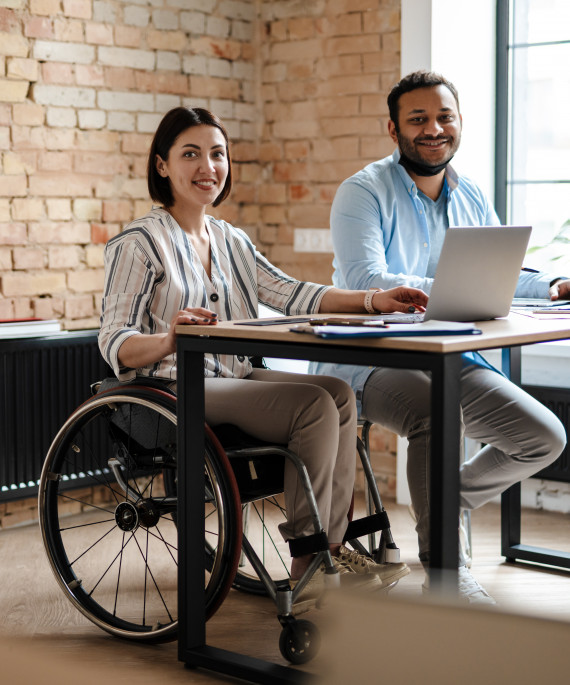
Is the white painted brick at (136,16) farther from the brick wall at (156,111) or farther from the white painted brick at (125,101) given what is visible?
the white painted brick at (125,101)

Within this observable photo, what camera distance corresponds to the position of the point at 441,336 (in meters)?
1.85

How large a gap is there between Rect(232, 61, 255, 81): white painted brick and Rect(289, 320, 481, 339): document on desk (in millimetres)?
2486

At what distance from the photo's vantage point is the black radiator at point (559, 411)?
3.44 meters

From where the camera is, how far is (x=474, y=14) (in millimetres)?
3809

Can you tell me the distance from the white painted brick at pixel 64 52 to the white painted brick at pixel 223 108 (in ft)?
1.96

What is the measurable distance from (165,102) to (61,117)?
0.50m

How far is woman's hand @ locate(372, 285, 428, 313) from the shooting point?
93.3 inches

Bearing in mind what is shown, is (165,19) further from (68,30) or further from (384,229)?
(384,229)

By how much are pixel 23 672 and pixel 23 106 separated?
2.85 m

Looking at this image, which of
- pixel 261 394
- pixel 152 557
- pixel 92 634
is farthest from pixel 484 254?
pixel 152 557

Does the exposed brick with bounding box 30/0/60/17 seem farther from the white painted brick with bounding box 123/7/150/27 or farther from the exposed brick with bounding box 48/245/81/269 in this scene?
the exposed brick with bounding box 48/245/81/269

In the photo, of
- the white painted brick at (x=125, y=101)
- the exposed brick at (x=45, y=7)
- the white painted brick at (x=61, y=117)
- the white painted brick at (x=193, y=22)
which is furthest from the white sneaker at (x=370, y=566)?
the white painted brick at (x=193, y=22)

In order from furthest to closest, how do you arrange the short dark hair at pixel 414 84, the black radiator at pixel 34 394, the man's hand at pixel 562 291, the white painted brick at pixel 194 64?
the white painted brick at pixel 194 64 → the black radiator at pixel 34 394 → the short dark hair at pixel 414 84 → the man's hand at pixel 562 291

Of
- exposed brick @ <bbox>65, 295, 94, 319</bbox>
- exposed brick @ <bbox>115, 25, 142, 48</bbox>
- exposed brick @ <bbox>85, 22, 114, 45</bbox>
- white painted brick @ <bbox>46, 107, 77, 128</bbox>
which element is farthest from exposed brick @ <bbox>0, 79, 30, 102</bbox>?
exposed brick @ <bbox>65, 295, 94, 319</bbox>
